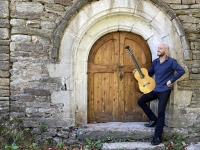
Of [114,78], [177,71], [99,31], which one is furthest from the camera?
[114,78]

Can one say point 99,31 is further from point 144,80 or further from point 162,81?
point 162,81

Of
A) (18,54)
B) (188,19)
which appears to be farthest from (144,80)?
(18,54)

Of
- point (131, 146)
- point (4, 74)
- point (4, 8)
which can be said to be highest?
point (4, 8)

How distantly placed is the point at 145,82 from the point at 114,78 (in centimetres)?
71

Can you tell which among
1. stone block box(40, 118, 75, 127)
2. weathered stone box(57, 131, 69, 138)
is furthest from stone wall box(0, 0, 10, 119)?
weathered stone box(57, 131, 69, 138)

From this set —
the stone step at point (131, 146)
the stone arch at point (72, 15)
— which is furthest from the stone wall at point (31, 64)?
the stone step at point (131, 146)

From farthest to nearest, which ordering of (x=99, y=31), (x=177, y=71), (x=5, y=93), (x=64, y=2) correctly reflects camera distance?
1. (x=99, y=31)
2. (x=64, y=2)
3. (x=5, y=93)
4. (x=177, y=71)

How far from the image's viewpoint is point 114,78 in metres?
4.75

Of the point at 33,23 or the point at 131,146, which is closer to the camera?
the point at 131,146

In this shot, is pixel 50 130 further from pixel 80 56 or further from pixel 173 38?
pixel 173 38

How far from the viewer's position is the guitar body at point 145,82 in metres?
4.30

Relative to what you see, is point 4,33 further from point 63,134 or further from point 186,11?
point 186,11

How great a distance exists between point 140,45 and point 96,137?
204 cm

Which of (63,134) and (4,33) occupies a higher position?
(4,33)
